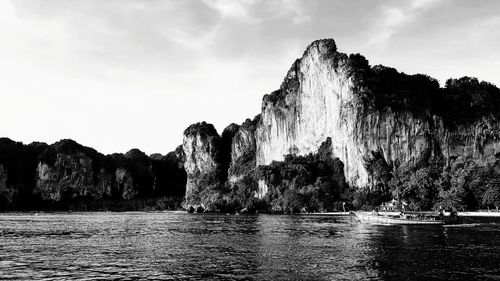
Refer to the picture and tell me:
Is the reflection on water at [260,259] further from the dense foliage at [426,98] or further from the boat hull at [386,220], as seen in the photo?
the dense foliage at [426,98]

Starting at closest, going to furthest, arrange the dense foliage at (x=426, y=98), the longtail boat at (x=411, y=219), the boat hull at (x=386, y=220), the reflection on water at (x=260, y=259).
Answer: the reflection on water at (x=260, y=259) → the boat hull at (x=386, y=220) → the longtail boat at (x=411, y=219) → the dense foliage at (x=426, y=98)

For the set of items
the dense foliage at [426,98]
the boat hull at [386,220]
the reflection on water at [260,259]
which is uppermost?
the dense foliage at [426,98]

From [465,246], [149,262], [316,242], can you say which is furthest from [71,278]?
[465,246]

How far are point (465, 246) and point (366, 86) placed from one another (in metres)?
144

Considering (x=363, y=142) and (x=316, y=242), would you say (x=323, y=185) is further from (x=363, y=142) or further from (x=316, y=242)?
(x=316, y=242)

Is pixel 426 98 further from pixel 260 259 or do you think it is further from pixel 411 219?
pixel 260 259

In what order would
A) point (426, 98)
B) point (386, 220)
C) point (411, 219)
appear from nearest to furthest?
1. point (411, 219)
2. point (386, 220)
3. point (426, 98)

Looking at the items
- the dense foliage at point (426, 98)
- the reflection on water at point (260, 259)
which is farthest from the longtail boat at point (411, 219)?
the dense foliage at point (426, 98)

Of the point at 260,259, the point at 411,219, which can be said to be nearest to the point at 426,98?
the point at 411,219

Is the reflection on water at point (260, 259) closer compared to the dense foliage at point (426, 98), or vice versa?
the reflection on water at point (260, 259)

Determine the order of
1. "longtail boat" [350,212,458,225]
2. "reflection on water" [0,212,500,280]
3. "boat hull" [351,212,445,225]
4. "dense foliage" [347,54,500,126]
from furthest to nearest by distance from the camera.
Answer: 1. "dense foliage" [347,54,500,126]
2. "longtail boat" [350,212,458,225]
3. "boat hull" [351,212,445,225]
4. "reflection on water" [0,212,500,280]

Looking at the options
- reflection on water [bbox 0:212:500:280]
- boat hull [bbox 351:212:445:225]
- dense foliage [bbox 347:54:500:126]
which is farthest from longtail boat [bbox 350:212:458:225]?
dense foliage [bbox 347:54:500:126]

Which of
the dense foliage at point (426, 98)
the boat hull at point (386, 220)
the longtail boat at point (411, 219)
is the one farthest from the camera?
the dense foliage at point (426, 98)

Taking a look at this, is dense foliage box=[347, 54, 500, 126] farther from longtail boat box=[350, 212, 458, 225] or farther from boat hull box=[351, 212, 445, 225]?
longtail boat box=[350, 212, 458, 225]
